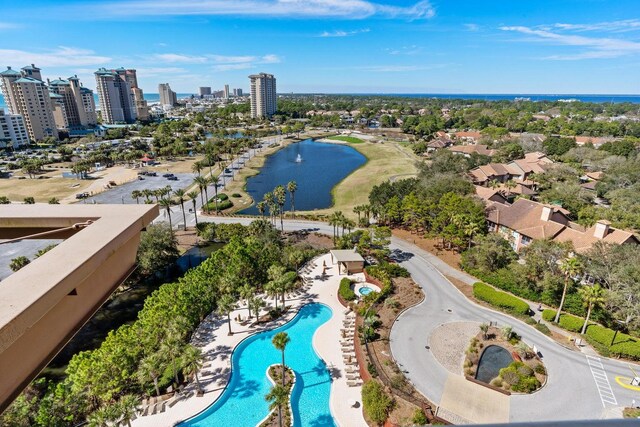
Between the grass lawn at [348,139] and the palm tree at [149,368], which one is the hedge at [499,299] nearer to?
the palm tree at [149,368]

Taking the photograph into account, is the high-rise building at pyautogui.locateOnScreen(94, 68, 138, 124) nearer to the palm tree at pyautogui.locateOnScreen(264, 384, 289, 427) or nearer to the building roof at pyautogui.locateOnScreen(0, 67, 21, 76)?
the building roof at pyautogui.locateOnScreen(0, 67, 21, 76)

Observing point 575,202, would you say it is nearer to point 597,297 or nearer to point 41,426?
point 597,297

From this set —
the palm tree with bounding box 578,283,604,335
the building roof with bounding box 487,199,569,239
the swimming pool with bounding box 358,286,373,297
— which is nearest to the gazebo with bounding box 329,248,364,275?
the swimming pool with bounding box 358,286,373,297

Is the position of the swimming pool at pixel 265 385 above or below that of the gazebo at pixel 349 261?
below

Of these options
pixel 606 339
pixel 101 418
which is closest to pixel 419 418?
pixel 101 418

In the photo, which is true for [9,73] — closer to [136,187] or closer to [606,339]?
[136,187]

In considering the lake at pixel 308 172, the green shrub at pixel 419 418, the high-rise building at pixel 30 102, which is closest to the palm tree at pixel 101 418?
the green shrub at pixel 419 418

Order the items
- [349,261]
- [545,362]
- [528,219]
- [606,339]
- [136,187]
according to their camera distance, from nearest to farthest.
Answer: [545,362], [606,339], [349,261], [528,219], [136,187]
